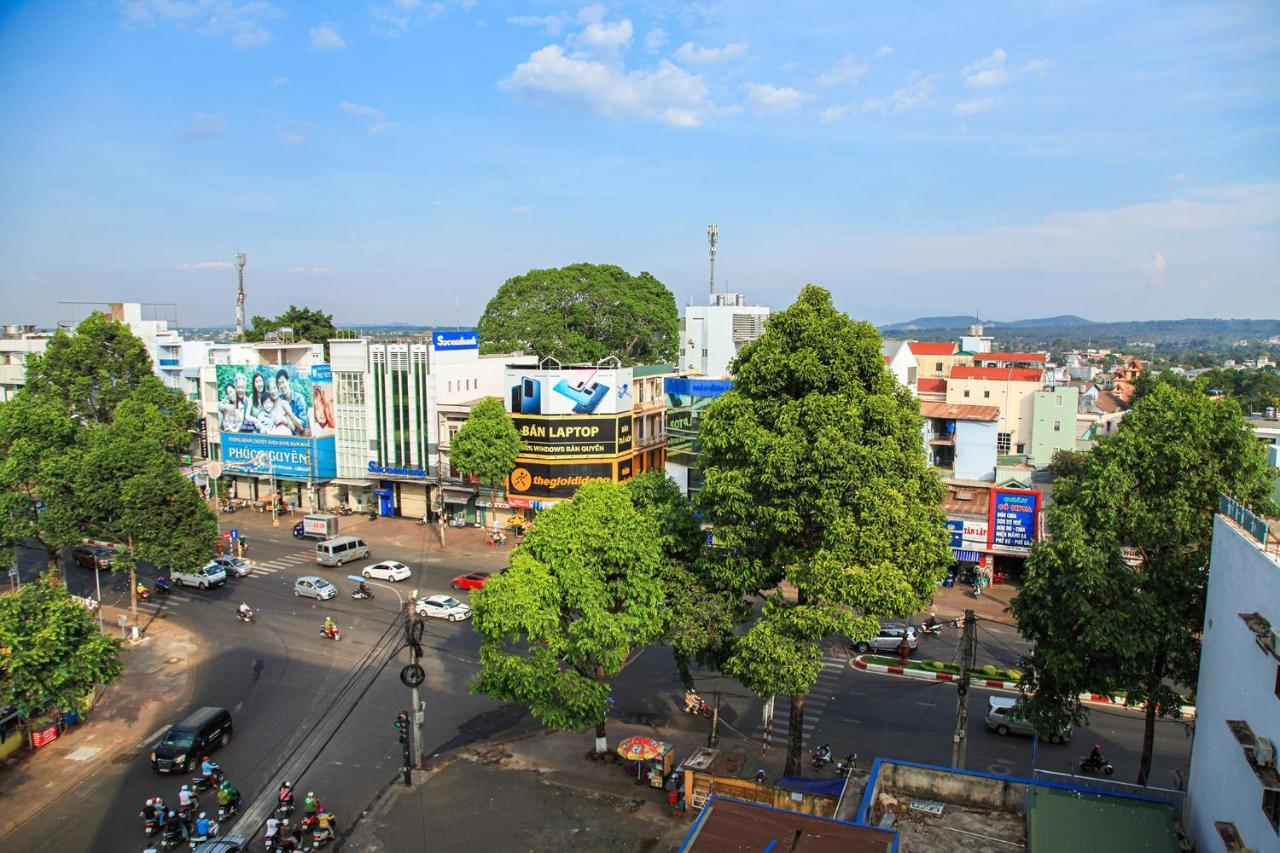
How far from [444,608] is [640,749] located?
16.6 m

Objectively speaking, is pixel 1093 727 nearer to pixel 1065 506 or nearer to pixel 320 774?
pixel 1065 506

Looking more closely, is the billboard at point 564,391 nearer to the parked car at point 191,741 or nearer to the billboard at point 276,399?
the billboard at point 276,399

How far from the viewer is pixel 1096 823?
16.7 m

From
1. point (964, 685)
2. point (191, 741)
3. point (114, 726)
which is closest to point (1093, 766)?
point (964, 685)

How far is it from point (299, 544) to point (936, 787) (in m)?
43.4

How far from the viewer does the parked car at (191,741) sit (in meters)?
25.9

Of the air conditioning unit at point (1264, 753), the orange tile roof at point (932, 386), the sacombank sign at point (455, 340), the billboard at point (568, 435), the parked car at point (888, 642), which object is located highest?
the sacombank sign at point (455, 340)

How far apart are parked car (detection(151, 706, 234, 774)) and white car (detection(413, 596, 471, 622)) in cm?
1161

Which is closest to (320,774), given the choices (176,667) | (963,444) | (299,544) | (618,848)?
(618,848)

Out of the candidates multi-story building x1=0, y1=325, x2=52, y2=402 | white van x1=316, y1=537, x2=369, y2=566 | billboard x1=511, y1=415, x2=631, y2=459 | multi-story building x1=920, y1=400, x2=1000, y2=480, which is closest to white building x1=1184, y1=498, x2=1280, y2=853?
multi-story building x1=920, y1=400, x2=1000, y2=480

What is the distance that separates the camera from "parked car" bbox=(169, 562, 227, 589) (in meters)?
43.5

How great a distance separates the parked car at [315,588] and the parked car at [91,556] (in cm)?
1311

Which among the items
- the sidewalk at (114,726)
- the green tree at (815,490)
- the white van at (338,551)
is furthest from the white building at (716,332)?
the green tree at (815,490)

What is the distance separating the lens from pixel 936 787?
61.8 feet
